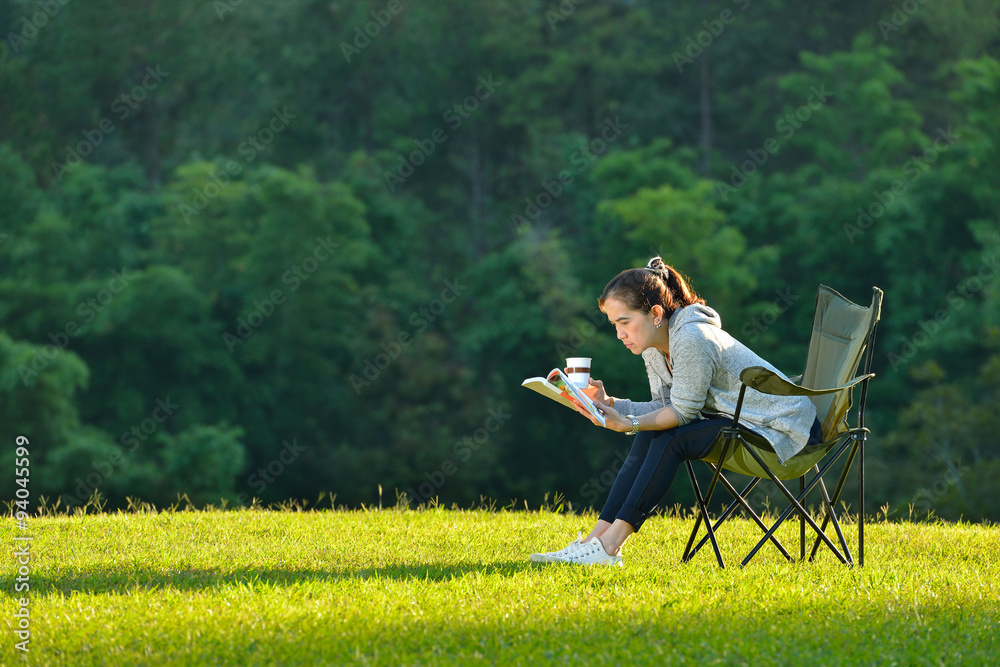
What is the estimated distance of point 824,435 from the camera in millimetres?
3562

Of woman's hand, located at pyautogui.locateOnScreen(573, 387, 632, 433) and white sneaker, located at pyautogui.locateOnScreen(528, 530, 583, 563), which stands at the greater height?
woman's hand, located at pyautogui.locateOnScreen(573, 387, 632, 433)

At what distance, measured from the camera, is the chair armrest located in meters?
3.12

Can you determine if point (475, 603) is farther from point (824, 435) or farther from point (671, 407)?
point (824, 435)

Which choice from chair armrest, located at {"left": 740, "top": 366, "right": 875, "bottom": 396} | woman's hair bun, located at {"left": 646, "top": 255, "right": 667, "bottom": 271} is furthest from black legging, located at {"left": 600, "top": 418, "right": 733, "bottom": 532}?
woman's hair bun, located at {"left": 646, "top": 255, "right": 667, "bottom": 271}

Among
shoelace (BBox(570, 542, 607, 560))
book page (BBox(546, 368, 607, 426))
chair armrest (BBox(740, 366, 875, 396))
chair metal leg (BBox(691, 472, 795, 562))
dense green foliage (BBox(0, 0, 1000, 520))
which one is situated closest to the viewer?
chair armrest (BBox(740, 366, 875, 396))

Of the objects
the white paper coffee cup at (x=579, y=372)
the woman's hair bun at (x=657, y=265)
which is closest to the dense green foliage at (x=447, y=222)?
the woman's hair bun at (x=657, y=265)

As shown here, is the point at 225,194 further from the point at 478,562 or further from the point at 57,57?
the point at 478,562

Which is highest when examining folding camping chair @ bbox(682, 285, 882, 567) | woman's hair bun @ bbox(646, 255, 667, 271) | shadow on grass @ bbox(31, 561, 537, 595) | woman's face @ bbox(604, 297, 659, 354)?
woman's hair bun @ bbox(646, 255, 667, 271)

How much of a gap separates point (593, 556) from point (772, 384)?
783mm

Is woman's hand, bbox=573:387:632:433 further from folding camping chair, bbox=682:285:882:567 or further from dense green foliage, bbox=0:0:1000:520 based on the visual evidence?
dense green foliage, bbox=0:0:1000:520

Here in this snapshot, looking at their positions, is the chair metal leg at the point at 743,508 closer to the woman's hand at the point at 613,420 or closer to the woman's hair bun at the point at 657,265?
the woman's hand at the point at 613,420

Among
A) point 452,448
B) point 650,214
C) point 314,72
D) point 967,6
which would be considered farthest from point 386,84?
point 967,6

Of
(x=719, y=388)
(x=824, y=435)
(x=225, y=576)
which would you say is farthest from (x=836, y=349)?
(x=225, y=576)

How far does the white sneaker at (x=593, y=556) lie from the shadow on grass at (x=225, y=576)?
0.47 ft
